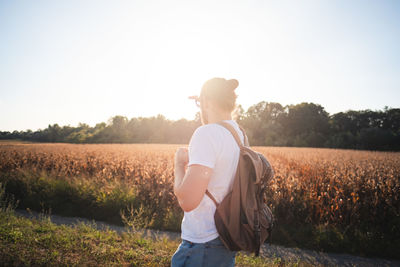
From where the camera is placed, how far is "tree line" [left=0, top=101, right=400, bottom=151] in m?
49.2

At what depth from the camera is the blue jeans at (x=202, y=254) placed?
53.6 inches

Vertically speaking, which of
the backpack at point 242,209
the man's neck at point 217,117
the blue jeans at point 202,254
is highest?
the man's neck at point 217,117

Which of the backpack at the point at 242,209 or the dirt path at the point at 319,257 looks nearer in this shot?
the backpack at the point at 242,209

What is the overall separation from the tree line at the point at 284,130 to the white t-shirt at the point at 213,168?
4918 centimetres

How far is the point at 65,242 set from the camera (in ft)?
13.4

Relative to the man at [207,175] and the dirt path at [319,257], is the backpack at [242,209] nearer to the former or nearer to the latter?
the man at [207,175]

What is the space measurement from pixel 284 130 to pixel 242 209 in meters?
68.0

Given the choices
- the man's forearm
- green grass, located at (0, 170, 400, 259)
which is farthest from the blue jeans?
green grass, located at (0, 170, 400, 259)

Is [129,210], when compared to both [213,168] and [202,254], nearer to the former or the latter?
[202,254]

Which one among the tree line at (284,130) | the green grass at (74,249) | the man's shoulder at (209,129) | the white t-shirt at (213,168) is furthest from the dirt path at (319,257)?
the tree line at (284,130)

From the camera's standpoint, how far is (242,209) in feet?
4.57

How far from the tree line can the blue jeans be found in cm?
4911

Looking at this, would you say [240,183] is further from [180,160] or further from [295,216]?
[295,216]

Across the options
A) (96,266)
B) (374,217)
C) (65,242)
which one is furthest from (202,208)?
(374,217)
